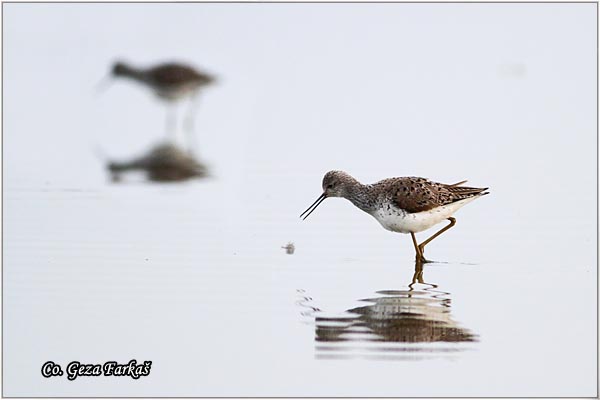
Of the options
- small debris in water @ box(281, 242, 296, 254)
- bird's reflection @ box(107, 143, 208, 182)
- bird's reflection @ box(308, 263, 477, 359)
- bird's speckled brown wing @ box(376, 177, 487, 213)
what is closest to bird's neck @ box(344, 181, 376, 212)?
bird's speckled brown wing @ box(376, 177, 487, 213)

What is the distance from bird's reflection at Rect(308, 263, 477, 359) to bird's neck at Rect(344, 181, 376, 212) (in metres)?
1.25

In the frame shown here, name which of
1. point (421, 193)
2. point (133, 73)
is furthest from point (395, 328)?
point (133, 73)

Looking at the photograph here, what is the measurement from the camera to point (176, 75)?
57.3 feet

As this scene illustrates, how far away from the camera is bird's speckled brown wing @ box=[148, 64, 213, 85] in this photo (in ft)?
57.1

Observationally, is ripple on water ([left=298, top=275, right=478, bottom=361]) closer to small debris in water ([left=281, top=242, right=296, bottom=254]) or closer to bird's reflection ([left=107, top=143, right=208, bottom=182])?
small debris in water ([left=281, top=242, right=296, bottom=254])

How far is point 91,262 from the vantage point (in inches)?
342

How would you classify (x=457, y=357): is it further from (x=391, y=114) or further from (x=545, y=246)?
(x=391, y=114)

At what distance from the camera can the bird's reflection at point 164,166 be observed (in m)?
12.6

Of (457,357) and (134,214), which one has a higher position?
(134,214)

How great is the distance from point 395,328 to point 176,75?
11.0 meters

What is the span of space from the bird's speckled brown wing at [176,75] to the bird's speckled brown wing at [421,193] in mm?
8764

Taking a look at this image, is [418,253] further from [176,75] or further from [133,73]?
[133,73]

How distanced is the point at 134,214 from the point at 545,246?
12.5 feet

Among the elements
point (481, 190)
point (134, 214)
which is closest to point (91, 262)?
point (134, 214)
